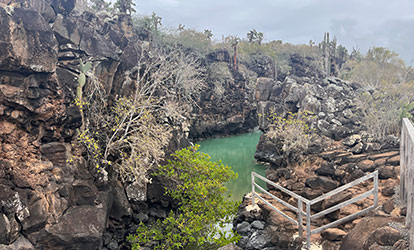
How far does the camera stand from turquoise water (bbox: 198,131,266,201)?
20.0 m

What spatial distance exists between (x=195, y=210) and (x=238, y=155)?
19335 mm

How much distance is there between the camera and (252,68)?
50906mm

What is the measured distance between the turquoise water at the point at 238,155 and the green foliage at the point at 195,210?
585cm

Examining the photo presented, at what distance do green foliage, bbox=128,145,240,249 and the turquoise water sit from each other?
5.85 meters

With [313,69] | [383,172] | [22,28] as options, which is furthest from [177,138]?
[313,69]

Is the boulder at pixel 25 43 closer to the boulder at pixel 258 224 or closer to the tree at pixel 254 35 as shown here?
the boulder at pixel 258 224

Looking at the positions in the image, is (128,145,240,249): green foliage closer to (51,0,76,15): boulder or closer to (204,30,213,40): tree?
(51,0,76,15): boulder

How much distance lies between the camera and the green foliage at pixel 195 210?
10.6 meters

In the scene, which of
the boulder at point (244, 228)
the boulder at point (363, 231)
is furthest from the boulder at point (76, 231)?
the boulder at point (363, 231)

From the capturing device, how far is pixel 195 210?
11.2 m

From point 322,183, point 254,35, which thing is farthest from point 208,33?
point 322,183

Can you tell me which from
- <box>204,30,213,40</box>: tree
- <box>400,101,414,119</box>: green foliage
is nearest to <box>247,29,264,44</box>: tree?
<box>204,30,213,40</box>: tree

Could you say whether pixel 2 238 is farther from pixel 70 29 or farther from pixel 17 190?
pixel 70 29

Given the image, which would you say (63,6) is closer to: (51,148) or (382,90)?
(51,148)
